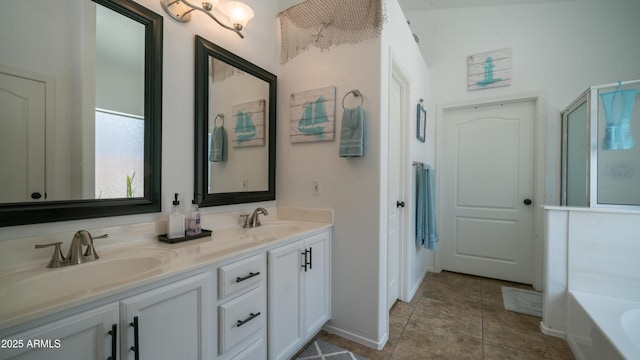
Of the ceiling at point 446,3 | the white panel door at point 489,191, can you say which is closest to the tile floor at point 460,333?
the white panel door at point 489,191

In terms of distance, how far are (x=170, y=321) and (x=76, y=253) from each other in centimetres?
48

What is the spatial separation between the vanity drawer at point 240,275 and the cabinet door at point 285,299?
76mm

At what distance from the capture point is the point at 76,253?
1004 millimetres

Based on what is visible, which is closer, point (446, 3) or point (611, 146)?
point (611, 146)

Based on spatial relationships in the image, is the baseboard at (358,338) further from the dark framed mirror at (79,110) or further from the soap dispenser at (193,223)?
the dark framed mirror at (79,110)

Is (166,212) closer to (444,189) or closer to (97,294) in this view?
(97,294)

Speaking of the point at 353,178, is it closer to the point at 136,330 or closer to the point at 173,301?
the point at 173,301

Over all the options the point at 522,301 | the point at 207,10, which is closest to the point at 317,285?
the point at 207,10

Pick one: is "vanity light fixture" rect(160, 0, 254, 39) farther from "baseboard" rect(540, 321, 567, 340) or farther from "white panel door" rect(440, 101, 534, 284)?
"baseboard" rect(540, 321, 567, 340)

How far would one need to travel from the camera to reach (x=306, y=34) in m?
2.04

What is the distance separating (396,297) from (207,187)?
1997 millimetres

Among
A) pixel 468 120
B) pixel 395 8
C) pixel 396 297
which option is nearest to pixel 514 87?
pixel 468 120

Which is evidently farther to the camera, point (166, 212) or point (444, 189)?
point (444, 189)

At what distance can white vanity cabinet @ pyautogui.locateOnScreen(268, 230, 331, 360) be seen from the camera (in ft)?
4.58
